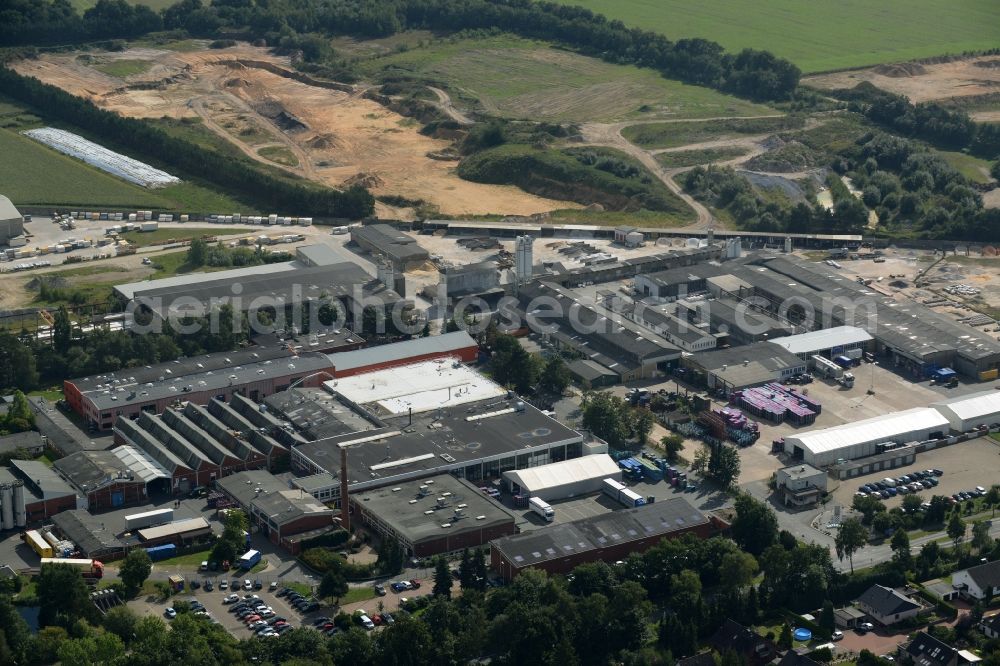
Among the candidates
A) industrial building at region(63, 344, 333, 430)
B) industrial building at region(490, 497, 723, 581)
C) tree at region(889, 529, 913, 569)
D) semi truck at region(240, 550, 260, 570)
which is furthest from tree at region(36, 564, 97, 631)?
tree at region(889, 529, 913, 569)

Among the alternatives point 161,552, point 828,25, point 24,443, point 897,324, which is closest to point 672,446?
point 897,324

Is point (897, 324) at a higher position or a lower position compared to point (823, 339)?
higher

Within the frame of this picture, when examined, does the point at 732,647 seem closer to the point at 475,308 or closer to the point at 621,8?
the point at 475,308

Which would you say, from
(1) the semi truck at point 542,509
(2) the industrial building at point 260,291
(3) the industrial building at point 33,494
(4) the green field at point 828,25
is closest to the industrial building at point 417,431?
(1) the semi truck at point 542,509

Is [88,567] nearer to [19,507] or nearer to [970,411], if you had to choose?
[19,507]

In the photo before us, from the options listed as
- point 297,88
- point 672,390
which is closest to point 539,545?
point 672,390

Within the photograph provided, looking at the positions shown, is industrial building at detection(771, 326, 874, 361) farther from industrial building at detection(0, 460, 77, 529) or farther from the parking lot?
industrial building at detection(0, 460, 77, 529)

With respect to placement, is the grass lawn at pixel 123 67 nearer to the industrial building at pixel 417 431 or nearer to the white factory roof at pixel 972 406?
the industrial building at pixel 417 431
